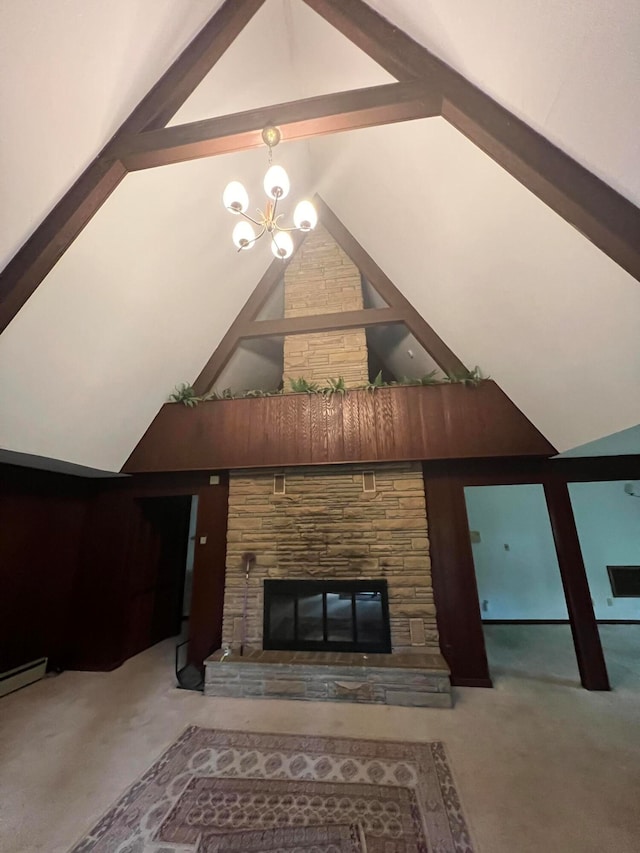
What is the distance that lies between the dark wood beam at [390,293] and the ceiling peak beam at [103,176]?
2280 mm

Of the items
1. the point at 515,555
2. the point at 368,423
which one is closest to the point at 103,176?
the point at 368,423

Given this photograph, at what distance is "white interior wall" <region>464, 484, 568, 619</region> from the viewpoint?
5297mm

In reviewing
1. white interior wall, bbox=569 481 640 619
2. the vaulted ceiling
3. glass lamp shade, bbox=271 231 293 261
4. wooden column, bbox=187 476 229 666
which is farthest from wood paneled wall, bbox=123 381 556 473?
white interior wall, bbox=569 481 640 619

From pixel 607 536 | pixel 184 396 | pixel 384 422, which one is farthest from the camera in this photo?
pixel 607 536

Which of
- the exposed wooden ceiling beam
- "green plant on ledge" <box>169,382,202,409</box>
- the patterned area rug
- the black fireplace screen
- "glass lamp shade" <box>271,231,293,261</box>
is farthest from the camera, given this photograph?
"green plant on ledge" <box>169,382,202,409</box>

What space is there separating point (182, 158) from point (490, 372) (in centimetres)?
319

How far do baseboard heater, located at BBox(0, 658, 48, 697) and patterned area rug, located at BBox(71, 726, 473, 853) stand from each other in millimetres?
2312

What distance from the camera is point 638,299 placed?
1.93 m

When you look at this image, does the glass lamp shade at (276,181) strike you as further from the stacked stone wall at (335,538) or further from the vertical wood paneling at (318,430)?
the stacked stone wall at (335,538)

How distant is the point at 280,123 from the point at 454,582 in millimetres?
→ 4152

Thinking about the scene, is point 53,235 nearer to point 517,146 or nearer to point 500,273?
point 517,146

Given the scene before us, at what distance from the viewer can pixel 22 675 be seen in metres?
3.58

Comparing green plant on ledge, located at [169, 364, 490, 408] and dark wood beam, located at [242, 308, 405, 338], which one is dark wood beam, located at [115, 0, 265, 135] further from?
green plant on ledge, located at [169, 364, 490, 408]

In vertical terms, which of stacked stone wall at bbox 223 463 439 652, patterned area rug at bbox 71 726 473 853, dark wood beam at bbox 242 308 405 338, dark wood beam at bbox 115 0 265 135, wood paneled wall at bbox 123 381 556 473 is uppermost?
dark wood beam at bbox 115 0 265 135
